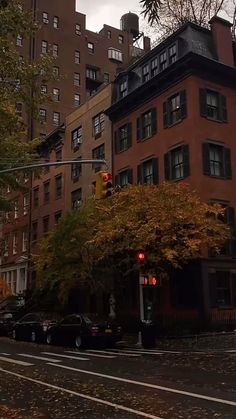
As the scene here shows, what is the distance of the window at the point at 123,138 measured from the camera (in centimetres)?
3619

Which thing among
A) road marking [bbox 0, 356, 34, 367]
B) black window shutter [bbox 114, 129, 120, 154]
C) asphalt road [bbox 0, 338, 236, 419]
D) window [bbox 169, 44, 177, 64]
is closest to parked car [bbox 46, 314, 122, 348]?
→ asphalt road [bbox 0, 338, 236, 419]

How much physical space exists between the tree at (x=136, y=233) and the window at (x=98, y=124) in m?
11.8

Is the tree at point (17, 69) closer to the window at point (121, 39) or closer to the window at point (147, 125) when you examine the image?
the window at point (147, 125)

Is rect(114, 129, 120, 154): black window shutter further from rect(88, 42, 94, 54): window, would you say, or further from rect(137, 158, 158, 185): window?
rect(88, 42, 94, 54): window

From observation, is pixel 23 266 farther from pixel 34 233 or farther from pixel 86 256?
pixel 86 256

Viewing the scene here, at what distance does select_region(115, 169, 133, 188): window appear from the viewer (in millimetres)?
35562

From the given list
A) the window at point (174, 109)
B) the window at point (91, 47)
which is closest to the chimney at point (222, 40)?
the window at point (174, 109)

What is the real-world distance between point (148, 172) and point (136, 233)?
10.0 metres

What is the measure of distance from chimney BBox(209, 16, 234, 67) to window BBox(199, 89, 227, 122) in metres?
2.24

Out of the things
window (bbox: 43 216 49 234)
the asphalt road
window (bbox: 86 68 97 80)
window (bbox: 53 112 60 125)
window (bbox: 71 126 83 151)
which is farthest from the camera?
window (bbox: 86 68 97 80)

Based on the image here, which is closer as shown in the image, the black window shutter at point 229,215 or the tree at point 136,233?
the tree at point 136,233

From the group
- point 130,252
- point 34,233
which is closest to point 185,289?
point 130,252

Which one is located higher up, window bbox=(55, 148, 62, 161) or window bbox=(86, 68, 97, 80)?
window bbox=(86, 68, 97, 80)

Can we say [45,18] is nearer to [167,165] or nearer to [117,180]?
[117,180]
